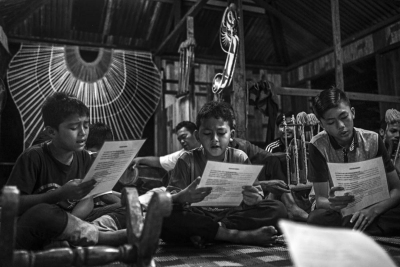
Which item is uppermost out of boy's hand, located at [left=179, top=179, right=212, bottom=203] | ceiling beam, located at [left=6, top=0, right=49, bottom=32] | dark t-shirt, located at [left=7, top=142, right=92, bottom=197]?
ceiling beam, located at [left=6, top=0, right=49, bottom=32]

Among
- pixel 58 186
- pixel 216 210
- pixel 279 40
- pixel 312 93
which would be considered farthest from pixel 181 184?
pixel 279 40

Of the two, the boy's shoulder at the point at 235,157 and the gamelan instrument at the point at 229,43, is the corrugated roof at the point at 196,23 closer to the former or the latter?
the gamelan instrument at the point at 229,43

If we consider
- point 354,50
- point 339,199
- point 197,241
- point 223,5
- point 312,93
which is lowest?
point 197,241

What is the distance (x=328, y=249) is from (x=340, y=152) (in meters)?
1.54

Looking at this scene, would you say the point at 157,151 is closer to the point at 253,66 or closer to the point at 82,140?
→ the point at 253,66

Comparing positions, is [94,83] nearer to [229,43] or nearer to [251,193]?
[229,43]

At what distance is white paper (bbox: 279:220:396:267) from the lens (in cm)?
58

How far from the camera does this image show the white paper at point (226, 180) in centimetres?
148

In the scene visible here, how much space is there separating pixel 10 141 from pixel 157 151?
1.95 m

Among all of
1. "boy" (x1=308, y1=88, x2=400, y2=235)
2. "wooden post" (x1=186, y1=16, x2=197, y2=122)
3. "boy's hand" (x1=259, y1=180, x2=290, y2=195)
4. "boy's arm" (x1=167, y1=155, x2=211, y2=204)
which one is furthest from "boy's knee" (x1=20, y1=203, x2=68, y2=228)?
"wooden post" (x1=186, y1=16, x2=197, y2=122)

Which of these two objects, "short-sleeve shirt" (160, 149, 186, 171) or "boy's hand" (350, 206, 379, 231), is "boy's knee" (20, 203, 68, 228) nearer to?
"boy's hand" (350, 206, 379, 231)

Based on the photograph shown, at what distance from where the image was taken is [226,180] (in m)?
1.56

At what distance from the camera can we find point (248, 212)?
2.01 metres

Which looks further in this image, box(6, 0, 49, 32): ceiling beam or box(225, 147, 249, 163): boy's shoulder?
box(6, 0, 49, 32): ceiling beam
